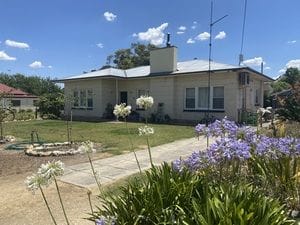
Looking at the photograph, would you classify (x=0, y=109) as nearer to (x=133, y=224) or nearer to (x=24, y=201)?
(x=24, y=201)

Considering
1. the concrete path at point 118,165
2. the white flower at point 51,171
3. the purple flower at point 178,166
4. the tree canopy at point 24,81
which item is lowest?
the concrete path at point 118,165

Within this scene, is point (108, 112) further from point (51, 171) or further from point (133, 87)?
point (51, 171)

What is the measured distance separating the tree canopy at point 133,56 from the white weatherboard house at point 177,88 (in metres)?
28.5

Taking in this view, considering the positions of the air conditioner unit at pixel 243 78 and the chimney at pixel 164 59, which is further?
the chimney at pixel 164 59

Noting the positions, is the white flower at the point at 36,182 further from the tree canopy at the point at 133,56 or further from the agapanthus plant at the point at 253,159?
the tree canopy at the point at 133,56

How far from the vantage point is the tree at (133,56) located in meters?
57.0

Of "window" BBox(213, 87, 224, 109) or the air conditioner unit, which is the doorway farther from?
the air conditioner unit

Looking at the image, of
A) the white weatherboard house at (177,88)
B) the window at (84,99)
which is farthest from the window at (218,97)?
the window at (84,99)

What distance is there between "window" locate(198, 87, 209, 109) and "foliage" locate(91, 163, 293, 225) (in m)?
18.4

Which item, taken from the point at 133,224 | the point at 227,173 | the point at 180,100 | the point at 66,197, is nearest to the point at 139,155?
the point at 66,197

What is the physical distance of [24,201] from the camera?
6066mm

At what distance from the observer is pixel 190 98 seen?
22797 millimetres

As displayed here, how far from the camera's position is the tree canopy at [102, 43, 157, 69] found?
57016mm

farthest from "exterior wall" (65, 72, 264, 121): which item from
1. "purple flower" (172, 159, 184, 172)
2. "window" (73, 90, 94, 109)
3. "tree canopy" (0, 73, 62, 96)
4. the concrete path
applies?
"tree canopy" (0, 73, 62, 96)
